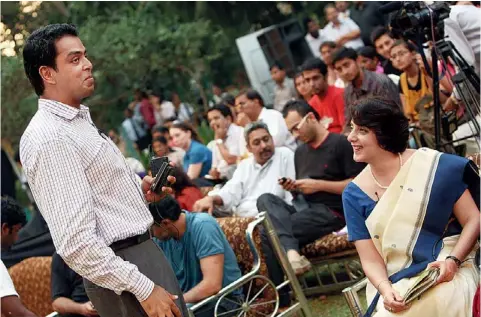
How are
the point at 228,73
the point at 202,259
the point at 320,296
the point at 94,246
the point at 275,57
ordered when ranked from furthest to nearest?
the point at 228,73, the point at 275,57, the point at 320,296, the point at 202,259, the point at 94,246

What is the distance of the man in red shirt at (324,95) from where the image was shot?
7738mm

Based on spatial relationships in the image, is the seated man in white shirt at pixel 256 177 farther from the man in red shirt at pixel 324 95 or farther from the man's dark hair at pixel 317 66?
the man's dark hair at pixel 317 66

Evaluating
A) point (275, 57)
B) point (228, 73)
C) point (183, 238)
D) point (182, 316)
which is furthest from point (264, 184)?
point (228, 73)

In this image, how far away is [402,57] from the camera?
7.22 m

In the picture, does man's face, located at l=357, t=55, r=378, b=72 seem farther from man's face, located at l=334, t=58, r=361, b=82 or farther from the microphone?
the microphone

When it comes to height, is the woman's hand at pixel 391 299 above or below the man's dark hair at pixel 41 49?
below

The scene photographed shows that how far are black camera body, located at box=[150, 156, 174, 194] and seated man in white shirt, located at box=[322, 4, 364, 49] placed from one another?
26.6 feet

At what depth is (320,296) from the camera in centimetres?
603

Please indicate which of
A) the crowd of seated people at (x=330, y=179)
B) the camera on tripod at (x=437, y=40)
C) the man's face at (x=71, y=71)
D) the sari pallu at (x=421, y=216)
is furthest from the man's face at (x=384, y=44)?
the man's face at (x=71, y=71)

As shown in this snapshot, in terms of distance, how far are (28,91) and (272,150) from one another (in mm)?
8199

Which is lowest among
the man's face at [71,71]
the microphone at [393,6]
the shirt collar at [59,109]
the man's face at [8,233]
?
the man's face at [8,233]

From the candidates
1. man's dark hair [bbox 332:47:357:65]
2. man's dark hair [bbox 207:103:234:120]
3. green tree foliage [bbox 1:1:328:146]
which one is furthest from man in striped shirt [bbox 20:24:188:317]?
green tree foliage [bbox 1:1:328:146]

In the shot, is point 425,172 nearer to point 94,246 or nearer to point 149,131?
point 94,246

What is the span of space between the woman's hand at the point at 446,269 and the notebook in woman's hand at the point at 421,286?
3cm
